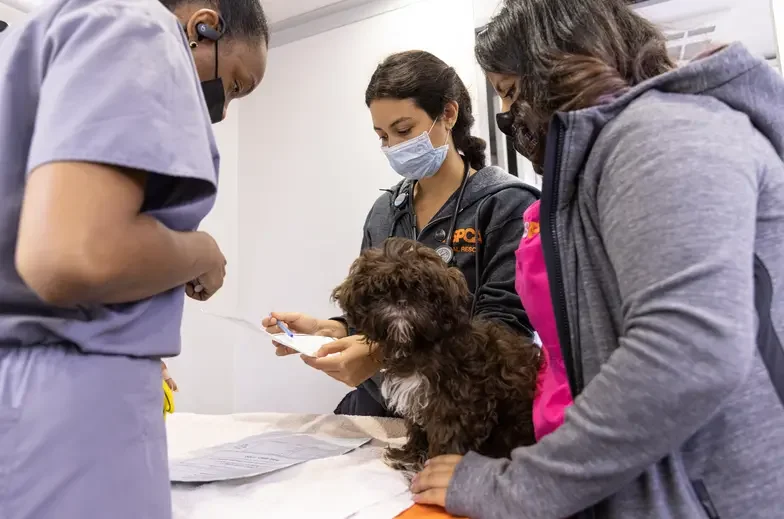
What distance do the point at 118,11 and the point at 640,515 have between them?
36.1 inches

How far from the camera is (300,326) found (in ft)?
5.71

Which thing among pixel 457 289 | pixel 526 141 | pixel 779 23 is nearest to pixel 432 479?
pixel 457 289

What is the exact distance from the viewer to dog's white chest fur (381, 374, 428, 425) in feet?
3.83

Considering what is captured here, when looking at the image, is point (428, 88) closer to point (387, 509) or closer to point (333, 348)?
point (333, 348)

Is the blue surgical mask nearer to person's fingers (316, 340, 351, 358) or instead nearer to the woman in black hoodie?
the woman in black hoodie

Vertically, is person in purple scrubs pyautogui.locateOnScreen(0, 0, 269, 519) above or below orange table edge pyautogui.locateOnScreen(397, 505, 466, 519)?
above

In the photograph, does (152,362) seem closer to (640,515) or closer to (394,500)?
(394,500)

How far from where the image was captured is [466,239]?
66.6 inches

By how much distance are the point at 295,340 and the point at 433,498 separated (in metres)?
0.69

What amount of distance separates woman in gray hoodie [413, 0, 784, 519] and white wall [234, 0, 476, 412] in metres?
2.23

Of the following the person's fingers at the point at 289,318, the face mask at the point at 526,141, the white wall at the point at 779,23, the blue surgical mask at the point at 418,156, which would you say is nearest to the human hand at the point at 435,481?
the face mask at the point at 526,141

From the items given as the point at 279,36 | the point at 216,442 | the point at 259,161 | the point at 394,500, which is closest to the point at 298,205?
the point at 259,161

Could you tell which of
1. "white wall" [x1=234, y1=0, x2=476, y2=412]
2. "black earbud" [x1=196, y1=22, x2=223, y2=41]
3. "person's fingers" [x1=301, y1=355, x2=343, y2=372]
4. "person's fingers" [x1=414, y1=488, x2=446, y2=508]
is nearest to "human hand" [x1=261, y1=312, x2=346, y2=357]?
"person's fingers" [x1=301, y1=355, x2=343, y2=372]

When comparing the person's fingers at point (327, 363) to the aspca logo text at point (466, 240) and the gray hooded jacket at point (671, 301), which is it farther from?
the gray hooded jacket at point (671, 301)
